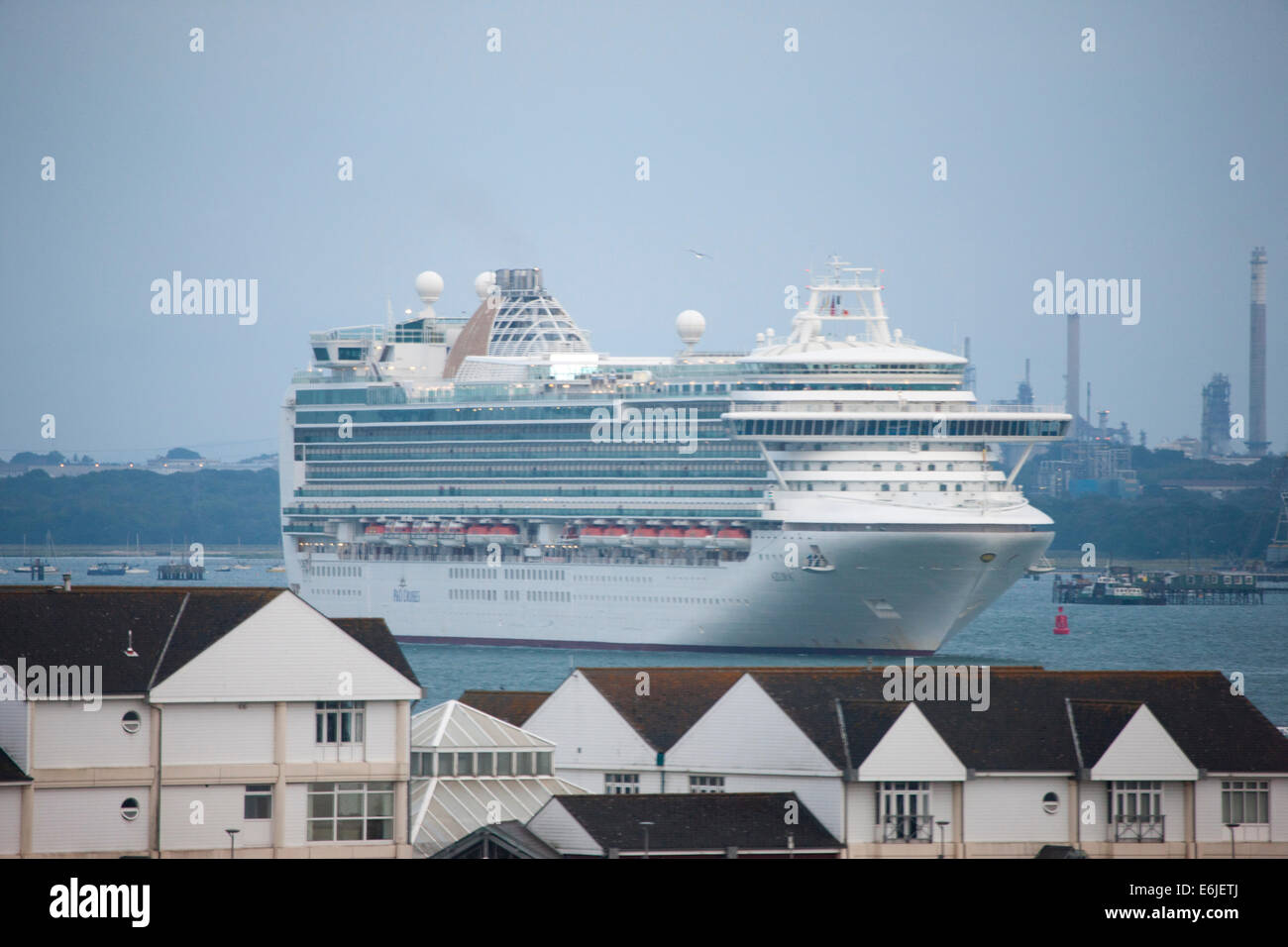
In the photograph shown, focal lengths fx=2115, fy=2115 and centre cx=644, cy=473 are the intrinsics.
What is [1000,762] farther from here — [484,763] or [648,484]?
[648,484]

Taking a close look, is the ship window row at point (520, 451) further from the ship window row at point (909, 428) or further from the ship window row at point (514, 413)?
the ship window row at point (909, 428)

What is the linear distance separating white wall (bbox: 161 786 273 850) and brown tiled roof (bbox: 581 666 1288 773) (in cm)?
823

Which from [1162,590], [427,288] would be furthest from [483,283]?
[1162,590]

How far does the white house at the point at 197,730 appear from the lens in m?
25.7

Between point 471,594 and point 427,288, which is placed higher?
point 427,288

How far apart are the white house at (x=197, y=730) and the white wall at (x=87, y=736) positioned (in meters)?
0.02

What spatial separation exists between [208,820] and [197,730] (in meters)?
1.12

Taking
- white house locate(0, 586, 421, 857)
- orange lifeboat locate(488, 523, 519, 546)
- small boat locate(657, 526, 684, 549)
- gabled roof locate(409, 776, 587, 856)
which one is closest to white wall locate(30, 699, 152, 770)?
white house locate(0, 586, 421, 857)

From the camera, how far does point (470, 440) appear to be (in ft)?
298

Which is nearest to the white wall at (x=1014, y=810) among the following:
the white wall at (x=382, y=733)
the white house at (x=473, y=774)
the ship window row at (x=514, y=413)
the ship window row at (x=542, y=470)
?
the white house at (x=473, y=774)

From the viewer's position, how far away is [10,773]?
83.1 feet

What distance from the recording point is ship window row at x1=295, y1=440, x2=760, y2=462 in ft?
264
